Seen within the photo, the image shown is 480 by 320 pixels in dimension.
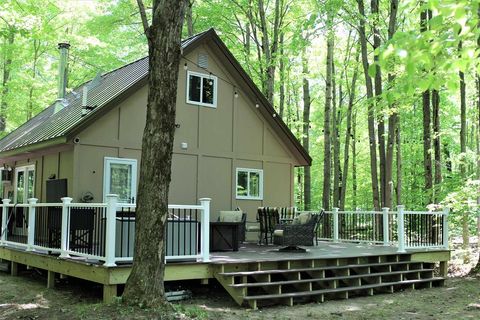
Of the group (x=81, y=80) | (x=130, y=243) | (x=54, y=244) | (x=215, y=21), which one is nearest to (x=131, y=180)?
(x=54, y=244)

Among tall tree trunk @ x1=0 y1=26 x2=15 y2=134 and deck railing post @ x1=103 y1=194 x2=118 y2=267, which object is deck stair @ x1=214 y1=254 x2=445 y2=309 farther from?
tall tree trunk @ x1=0 y1=26 x2=15 y2=134

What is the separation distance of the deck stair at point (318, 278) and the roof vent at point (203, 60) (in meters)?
6.41

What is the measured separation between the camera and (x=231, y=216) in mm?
12242

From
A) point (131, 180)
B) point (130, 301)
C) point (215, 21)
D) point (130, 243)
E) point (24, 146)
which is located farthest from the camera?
point (215, 21)

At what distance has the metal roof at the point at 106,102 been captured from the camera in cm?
1134

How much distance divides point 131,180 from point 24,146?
10.3ft

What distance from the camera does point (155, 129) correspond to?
250 inches

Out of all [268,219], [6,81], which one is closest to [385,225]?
[268,219]

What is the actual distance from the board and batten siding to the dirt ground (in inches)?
111

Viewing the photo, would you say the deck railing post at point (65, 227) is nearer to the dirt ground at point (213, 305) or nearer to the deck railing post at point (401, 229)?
the dirt ground at point (213, 305)

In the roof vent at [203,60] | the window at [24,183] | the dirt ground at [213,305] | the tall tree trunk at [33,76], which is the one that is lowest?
the dirt ground at [213,305]

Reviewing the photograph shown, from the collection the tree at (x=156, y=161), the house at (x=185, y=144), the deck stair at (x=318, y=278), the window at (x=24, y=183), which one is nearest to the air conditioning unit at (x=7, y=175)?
the house at (x=185, y=144)

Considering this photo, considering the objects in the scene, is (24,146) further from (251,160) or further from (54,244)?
(251,160)

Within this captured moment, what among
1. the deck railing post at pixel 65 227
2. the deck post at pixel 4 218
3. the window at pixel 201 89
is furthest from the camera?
the window at pixel 201 89
